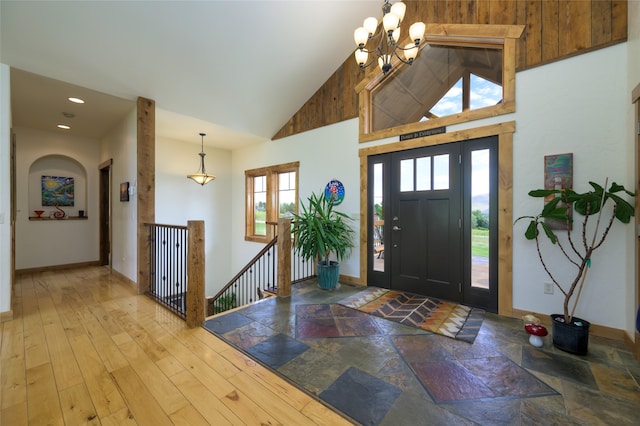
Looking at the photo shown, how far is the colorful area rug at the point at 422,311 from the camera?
2613 mm

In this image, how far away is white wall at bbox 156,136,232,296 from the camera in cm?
559

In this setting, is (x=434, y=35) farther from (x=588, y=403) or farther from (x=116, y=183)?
(x=116, y=183)

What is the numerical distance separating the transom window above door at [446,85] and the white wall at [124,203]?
3.53 meters

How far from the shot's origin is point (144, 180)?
370 centimetres

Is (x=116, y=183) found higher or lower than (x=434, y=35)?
lower

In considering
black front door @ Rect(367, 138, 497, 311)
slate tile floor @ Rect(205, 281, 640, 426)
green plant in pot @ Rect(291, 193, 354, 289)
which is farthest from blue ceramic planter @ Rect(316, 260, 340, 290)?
slate tile floor @ Rect(205, 281, 640, 426)

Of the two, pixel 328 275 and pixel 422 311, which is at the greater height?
pixel 328 275

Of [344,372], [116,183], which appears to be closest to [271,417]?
[344,372]

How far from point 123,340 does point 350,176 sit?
349cm

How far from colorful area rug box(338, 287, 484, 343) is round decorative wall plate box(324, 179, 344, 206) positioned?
1.55 m

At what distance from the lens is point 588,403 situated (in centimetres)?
163

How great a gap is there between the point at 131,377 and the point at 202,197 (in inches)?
192

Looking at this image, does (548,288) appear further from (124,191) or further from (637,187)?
(124,191)

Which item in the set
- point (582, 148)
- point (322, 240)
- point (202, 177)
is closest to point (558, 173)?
point (582, 148)
